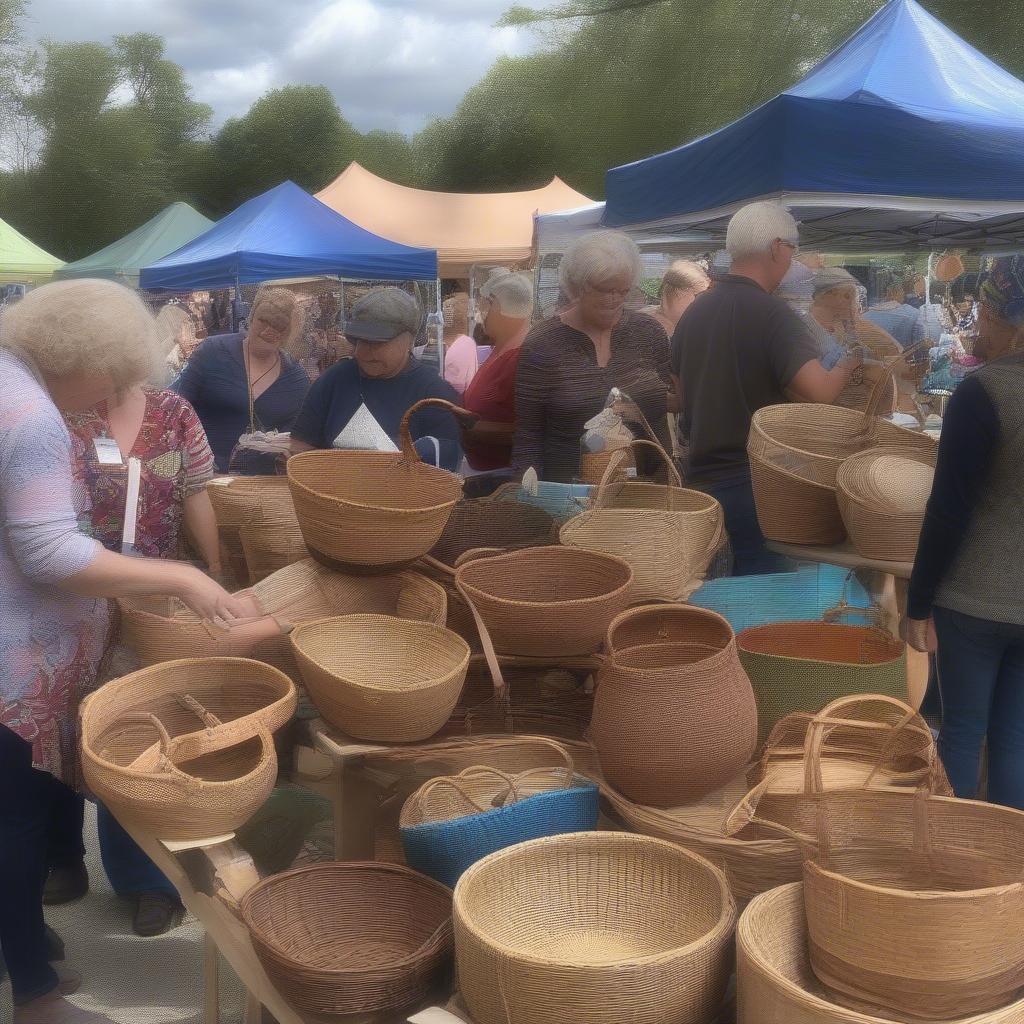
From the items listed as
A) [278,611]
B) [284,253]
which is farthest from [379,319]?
[284,253]

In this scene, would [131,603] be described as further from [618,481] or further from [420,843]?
[618,481]

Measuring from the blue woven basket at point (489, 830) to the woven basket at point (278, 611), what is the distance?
56 centimetres

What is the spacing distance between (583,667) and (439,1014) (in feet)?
2.82

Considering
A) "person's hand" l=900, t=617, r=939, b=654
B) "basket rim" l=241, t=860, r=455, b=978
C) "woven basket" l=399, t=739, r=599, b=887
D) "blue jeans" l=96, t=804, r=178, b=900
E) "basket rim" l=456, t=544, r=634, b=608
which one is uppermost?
"basket rim" l=456, t=544, r=634, b=608

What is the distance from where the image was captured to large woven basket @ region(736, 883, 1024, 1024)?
3.62ft

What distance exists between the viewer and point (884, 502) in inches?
89.6

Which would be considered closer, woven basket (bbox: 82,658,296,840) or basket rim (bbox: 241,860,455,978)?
basket rim (bbox: 241,860,455,978)

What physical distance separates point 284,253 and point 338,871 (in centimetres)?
664

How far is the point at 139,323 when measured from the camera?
2014 millimetres

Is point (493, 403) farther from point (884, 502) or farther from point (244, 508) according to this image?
point (884, 502)

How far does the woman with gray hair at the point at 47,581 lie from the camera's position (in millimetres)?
1845

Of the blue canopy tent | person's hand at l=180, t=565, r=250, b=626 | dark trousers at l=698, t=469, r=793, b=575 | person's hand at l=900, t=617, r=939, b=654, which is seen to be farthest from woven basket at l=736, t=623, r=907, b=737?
the blue canopy tent

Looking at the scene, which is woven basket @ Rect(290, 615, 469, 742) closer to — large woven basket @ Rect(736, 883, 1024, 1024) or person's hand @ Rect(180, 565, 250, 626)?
person's hand @ Rect(180, 565, 250, 626)

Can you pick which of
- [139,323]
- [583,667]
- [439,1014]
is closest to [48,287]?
[139,323]
